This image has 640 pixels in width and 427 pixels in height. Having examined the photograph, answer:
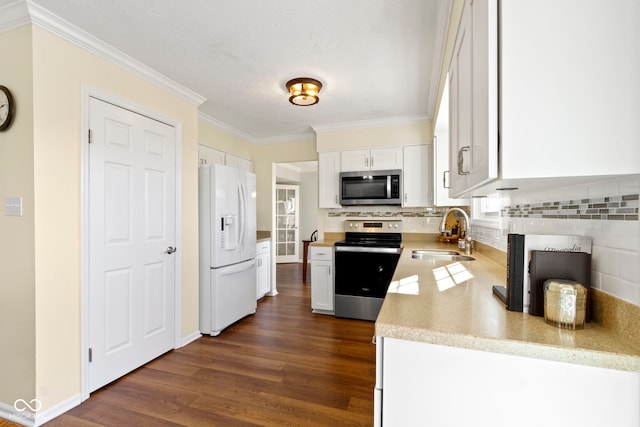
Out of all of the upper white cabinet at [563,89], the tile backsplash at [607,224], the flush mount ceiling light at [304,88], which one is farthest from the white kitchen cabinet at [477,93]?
the flush mount ceiling light at [304,88]

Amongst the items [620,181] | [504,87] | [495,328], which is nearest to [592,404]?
[495,328]

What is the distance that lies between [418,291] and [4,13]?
2680 mm

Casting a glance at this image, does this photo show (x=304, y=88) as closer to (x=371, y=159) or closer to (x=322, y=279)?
(x=371, y=159)

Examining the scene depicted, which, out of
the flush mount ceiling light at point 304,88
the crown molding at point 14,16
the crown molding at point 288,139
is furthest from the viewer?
the crown molding at point 288,139

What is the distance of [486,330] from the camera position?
0.84 metres

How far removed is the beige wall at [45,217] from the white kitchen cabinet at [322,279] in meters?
2.22

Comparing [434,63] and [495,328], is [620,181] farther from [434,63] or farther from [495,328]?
[434,63]

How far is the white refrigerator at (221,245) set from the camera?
9.80 feet

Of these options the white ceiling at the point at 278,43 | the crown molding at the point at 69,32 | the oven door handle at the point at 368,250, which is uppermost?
the white ceiling at the point at 278,43

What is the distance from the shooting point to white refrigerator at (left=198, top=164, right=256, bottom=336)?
299cm

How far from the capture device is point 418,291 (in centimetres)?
128

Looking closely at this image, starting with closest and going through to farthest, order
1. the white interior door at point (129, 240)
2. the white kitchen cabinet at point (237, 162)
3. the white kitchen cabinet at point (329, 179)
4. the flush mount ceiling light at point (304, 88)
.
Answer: the white interior door at point (129, 240)
the flush mount ceiling light at point (304, 88)
the white kitchen cabinet at point (329, 179)
the white kitchen cabinet at point (237, 162)

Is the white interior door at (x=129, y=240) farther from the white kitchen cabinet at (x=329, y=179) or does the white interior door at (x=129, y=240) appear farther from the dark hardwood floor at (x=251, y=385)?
the white kitchen cabinet at (x=329, y=179)

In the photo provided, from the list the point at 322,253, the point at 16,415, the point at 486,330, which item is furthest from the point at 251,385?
the point at 486,330
